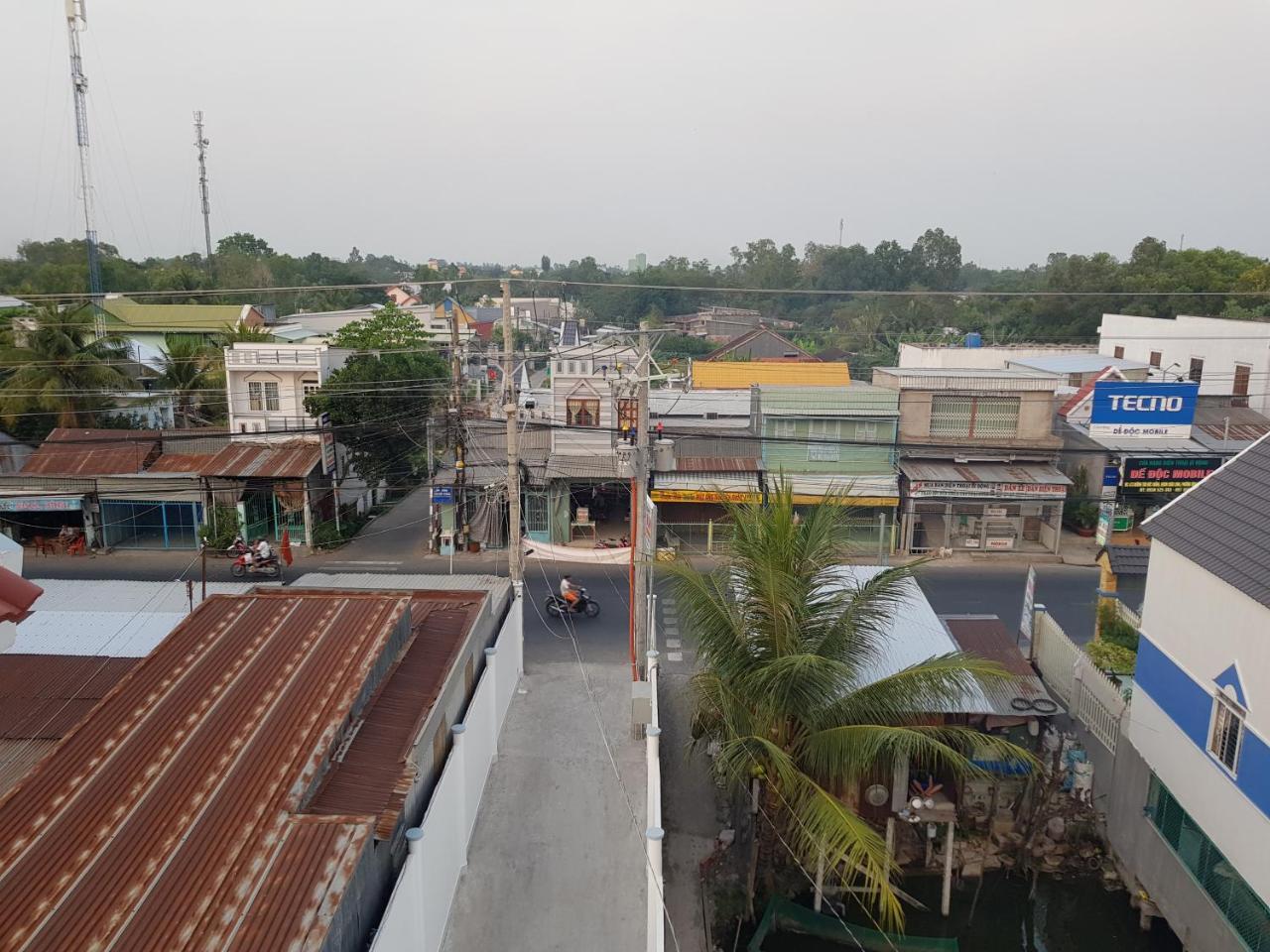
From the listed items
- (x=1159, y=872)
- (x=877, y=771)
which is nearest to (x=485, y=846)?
(x=877, y=771)

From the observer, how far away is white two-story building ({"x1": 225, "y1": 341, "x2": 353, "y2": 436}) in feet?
98.1

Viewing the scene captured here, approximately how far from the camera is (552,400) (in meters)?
30.4

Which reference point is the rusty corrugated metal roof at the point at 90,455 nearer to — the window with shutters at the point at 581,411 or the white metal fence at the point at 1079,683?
the window with shutters at the point at 581,411

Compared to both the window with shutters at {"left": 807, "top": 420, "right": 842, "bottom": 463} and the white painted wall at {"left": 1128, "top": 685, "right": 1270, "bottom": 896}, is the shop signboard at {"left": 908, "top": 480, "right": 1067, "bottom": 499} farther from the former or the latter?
the white painted wall at {"left": 1128, "top": 685, "right": 1270, "bottom": 896}

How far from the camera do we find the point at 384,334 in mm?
39594

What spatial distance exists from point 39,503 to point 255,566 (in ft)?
26.1

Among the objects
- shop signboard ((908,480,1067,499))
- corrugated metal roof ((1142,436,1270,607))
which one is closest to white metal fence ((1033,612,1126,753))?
corrugated metal roof ((1142,436,1270,607))

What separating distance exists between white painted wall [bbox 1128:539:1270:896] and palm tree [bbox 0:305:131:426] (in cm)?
3030

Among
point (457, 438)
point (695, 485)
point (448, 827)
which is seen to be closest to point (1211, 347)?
point (695, 485)

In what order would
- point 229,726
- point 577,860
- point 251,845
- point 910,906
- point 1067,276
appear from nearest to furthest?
point 251,845 < point 229,726 < point 577,860 < point 910,906 < point 1067,276

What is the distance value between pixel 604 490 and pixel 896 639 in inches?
632

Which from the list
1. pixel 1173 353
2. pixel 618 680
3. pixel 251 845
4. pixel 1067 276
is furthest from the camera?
pixel 1067 276

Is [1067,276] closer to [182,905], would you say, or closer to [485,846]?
[485,846]

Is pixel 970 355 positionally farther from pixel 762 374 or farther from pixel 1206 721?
pixel 1206 721
